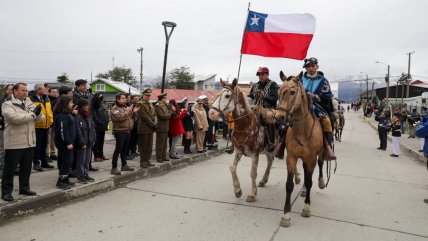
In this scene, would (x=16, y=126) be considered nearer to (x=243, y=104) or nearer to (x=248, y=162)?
(x=243, y=104)

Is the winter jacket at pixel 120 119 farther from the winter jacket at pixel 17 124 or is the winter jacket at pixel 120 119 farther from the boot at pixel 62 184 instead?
the winter jacket at pixel 17 124

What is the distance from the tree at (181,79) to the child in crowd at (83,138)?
61093 mm

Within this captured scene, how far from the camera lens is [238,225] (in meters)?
4.93

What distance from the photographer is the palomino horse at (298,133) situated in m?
4.92

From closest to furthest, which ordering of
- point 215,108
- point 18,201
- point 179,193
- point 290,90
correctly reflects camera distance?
1. point 290,90
2. point 18,201
3. point 215,108
4. point 179,193

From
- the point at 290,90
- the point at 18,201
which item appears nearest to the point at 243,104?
the point at 290,90

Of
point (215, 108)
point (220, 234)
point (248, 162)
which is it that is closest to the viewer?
point (220, 234)

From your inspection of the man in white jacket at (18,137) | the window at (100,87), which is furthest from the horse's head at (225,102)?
the window at (100,87)

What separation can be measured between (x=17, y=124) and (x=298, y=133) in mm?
4708

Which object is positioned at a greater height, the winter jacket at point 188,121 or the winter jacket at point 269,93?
the winter jacket at point 269,93

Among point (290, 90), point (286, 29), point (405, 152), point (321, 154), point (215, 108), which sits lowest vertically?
point (405, 152)

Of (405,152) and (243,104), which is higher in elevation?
(243,104)

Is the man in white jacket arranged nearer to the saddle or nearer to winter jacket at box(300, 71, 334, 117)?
the saddle

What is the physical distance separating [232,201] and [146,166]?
3109mm
